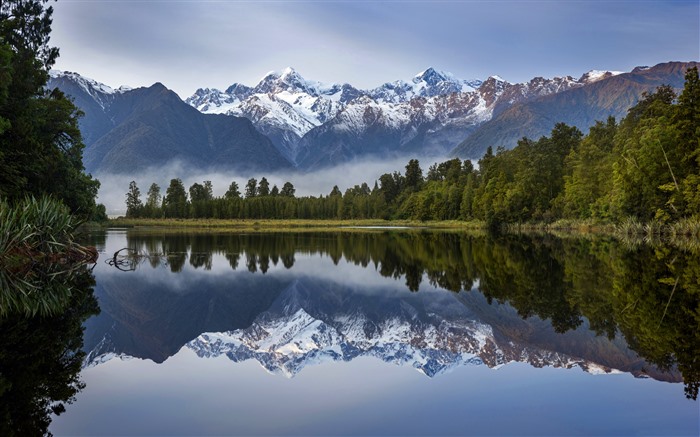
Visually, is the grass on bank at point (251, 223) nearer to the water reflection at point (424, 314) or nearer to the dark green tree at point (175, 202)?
the dark green tree at point (175, 202)

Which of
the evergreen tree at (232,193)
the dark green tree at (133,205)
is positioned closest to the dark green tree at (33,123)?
the dark green tree at (133,205)

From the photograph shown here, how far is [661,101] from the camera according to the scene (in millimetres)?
74250

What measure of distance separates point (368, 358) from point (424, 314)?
745 cm

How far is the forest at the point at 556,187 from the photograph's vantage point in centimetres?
5847

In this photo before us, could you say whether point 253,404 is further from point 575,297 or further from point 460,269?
point 460,269

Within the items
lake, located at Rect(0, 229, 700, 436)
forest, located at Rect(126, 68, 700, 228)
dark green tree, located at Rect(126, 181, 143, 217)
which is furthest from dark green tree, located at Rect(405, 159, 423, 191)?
lake, located at Rect(0, 229, 700, 436)

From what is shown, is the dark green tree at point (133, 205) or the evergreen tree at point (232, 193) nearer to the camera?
the dark green tree at point (133, 205)

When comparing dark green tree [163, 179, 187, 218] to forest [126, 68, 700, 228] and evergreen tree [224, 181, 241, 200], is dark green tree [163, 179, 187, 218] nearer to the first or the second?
forest [126, 68, 700, 228]

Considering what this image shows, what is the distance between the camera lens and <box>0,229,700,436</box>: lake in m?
9.89

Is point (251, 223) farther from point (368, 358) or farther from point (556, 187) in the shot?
point (368, 358)

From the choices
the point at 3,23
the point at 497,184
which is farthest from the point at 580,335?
the point at 497,184

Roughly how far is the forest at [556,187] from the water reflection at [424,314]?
1001 inches

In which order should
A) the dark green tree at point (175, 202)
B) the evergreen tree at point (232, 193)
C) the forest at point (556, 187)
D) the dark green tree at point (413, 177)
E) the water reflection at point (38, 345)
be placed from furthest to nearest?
the evergreen tree at point (232, 193) → the dark green tree at point (413, 177) → the dark green tree at point (175, 202) → the forest at point (556, 187) → the water reflection at point (38, 345)

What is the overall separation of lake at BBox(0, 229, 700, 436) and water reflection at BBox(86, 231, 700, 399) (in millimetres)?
101
